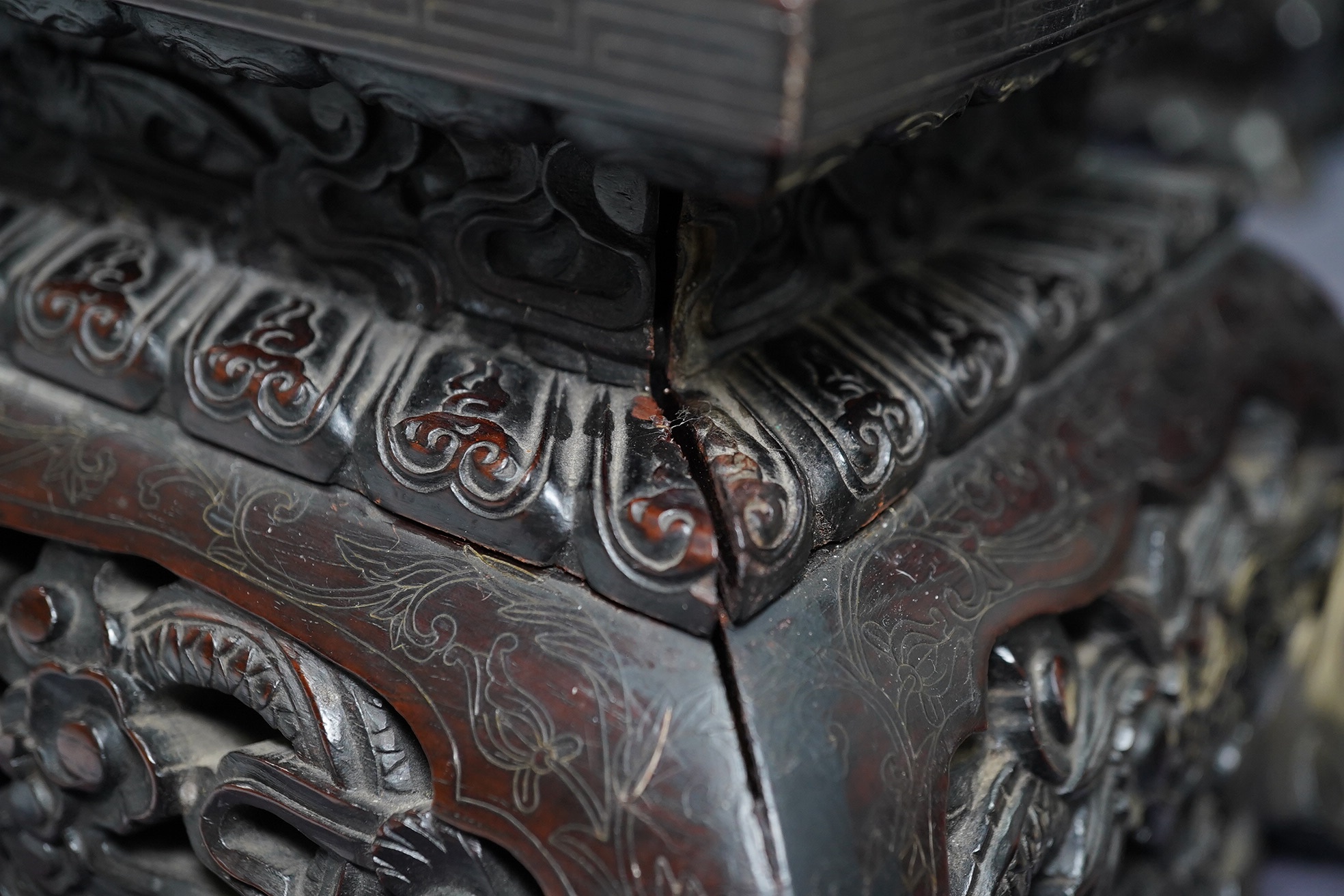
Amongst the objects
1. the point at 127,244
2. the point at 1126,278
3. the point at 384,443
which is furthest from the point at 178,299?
the point at 1126,278

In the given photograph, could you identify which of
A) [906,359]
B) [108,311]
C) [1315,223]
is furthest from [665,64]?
[1315,223]

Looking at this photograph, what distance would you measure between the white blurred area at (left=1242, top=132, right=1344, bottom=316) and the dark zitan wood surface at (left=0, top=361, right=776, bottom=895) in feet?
6.05

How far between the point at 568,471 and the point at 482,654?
101mm

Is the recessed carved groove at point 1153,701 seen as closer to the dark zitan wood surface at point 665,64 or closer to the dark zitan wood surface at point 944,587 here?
the dark zitan wood surface at point 944,587

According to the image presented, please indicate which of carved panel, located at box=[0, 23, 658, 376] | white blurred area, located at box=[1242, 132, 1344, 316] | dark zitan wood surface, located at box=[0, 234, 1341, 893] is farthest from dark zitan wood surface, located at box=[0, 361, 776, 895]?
white blurred area, located at box=[1242, 132, 1344, 316]

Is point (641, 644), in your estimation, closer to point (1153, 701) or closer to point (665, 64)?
point (665, 64)

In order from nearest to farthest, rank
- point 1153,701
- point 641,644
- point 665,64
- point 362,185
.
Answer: point 665,64 < point 641,644 < point 362,185 < point 1153,701

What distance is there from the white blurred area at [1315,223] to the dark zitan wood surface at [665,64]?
177cm

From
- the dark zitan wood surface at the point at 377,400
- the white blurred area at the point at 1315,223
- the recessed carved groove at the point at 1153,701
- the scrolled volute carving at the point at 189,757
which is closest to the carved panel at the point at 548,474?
the dark zitan wood surface at the point at 377,400

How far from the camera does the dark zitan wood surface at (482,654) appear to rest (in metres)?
0.57

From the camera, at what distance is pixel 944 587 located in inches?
27.2

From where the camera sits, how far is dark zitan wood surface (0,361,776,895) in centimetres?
57

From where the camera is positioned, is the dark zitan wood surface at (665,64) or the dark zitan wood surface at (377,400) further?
the dark zitan wood surface at (377,400)

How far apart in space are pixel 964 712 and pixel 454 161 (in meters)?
0.41
